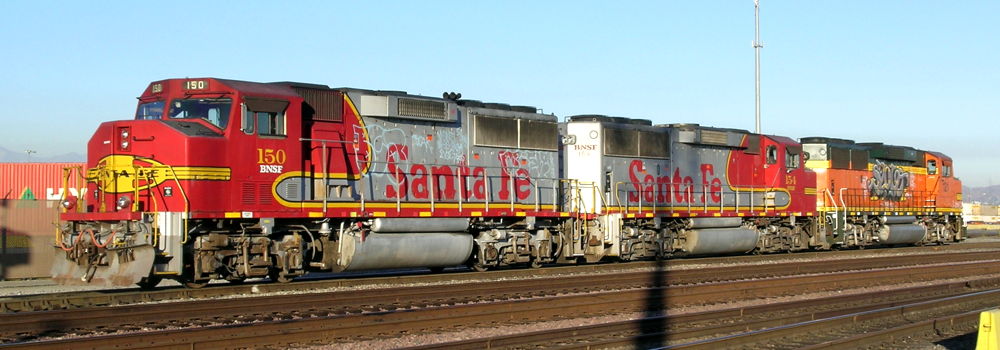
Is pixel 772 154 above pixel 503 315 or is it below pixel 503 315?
above

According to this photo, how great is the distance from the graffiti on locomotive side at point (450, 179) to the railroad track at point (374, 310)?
2.95 meters

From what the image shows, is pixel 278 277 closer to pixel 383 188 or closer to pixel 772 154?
pixel 383 188

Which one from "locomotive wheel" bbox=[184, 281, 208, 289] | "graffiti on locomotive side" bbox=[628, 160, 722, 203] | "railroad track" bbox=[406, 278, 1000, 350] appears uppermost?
"graffiti on locomotive side" bbox=[628, 160, 722, 203]

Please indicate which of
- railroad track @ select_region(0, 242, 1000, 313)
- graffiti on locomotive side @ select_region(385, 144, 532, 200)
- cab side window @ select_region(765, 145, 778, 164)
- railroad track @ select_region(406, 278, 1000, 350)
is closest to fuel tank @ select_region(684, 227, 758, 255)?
railroad track @ select_region(0, 242, 1000, 313)

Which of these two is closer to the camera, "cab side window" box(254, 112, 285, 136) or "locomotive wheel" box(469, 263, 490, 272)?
"cab side window" box(254, 112, 285, 136)

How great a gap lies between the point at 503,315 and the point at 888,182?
2476cm

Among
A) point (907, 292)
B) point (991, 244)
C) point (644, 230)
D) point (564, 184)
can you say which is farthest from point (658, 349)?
point (991, 244)

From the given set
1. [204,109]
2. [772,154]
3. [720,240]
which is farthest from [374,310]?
[772,154]

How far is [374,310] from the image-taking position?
41.3 ft

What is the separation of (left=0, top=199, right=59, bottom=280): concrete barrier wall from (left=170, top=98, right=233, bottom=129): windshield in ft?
17.7

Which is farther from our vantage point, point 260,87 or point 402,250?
point 402,250

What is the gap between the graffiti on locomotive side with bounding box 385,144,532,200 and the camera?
17688 mm

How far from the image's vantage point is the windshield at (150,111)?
15312 millimetres

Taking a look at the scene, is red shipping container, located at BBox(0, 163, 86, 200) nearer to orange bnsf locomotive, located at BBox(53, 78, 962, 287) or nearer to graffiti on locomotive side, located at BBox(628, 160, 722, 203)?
orange bnsf locomotive, located at BBox(53, 78, 962, 287)
